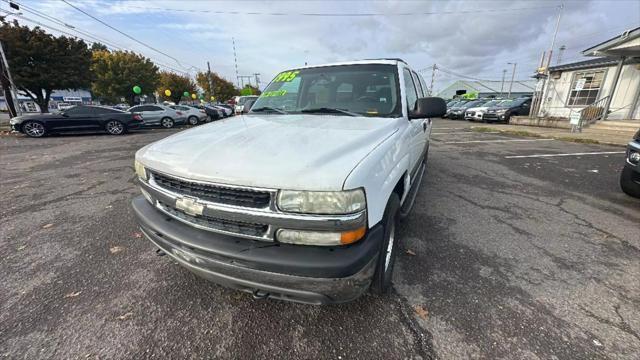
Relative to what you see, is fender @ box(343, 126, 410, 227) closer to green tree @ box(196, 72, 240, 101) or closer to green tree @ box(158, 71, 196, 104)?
green tree @ box(158, 71, 196, 104)

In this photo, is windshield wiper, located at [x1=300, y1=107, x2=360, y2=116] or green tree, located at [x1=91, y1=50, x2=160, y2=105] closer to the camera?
windshield wiper, located at [x1=300, y1=107, x2=360, y2=116]

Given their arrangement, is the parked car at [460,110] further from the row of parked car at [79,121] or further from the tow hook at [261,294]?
the tow hook at [261,294]

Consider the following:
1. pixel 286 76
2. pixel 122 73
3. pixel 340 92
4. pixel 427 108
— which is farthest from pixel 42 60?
pixel 427 108

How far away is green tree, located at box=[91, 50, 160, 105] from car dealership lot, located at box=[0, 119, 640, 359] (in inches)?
1343

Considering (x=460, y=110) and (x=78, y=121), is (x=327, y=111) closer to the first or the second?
(x=78, y=121)

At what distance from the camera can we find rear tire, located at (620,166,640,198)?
4.00 meters

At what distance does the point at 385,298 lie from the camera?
2.19 metres

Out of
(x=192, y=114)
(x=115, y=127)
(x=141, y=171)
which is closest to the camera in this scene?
(x=141, y=171)

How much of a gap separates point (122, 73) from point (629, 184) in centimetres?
4051

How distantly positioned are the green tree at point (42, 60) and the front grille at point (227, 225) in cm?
2628

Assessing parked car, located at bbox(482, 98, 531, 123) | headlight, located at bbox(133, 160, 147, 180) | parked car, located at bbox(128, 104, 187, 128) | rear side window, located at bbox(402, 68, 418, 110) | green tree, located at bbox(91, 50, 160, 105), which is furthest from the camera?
green tree, located at bbox(91, 50, 160, 105)

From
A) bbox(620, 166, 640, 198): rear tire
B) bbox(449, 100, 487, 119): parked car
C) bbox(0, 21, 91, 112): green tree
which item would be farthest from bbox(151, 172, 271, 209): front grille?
bbox(0, 21, 91, 112): green tree

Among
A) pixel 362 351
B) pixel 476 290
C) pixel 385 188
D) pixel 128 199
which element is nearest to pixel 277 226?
pixel 385 188

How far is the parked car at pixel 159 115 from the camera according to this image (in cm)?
1595
